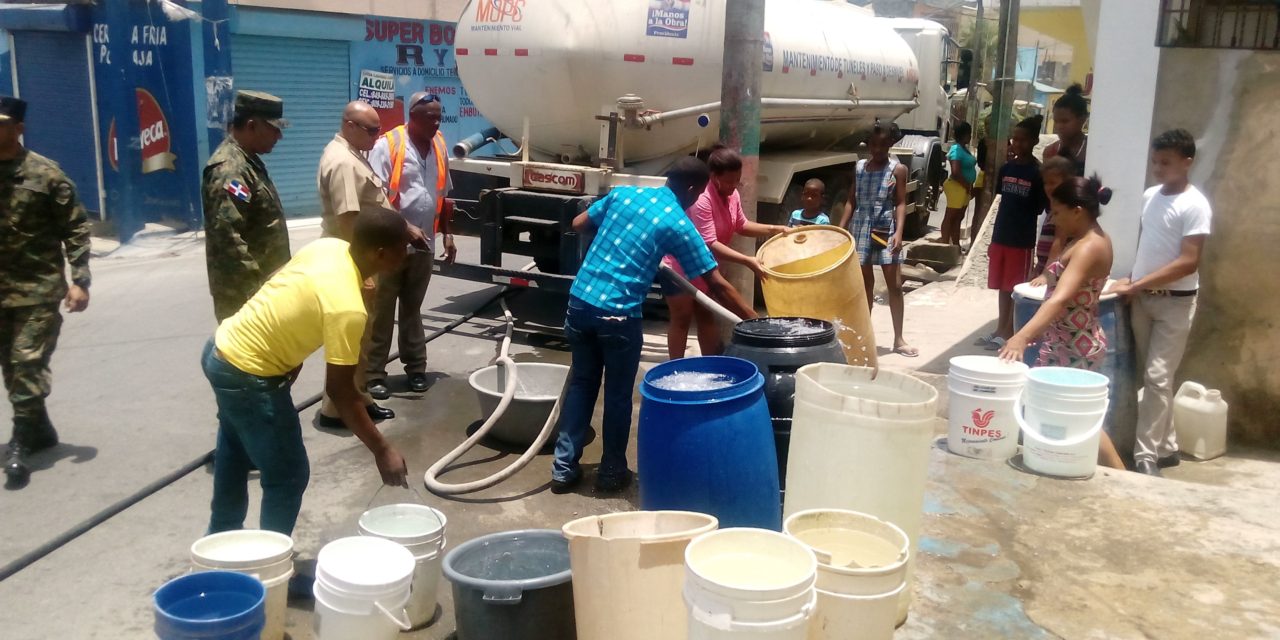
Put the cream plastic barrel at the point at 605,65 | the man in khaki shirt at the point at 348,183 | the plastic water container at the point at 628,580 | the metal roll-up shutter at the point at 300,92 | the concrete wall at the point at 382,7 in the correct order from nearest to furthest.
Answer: the plastic water container at the point at 628,580 → the man in khaki shirt at the point at 348,183 → the cream plastic barrel at the point at 605,65 → the concrete wall at the point at 382,7 → the metal roll-up shutter at the point at 300,92

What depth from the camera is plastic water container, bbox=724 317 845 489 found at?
3850 mm

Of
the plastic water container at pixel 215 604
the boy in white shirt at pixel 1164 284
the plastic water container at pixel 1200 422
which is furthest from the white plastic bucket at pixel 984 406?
the plastic water container at pixel 215 604

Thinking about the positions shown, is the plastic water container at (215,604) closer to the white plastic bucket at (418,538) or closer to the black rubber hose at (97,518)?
the white plastic bucket at (418,538)

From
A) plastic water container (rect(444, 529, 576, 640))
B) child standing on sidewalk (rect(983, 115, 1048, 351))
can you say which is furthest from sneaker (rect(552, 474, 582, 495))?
child standing on sidewalk (rect(983, 115, 1048, 351))

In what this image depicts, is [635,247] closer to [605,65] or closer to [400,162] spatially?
[400,162]

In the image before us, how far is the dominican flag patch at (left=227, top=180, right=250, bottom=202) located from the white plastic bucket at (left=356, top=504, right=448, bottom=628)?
1886 mm

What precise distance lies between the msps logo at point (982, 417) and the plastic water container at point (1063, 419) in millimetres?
113

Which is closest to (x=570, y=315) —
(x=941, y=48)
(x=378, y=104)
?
(x=378, y=104)

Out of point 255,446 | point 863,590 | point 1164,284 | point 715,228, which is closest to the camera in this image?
point 863,590

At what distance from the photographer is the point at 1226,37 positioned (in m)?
5.32

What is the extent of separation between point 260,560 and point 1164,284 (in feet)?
14.0

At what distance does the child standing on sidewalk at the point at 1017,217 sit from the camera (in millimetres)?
6785

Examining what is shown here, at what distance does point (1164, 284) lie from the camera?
4.81 metres

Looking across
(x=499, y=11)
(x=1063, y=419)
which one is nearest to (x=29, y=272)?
(x=499, y=11)
